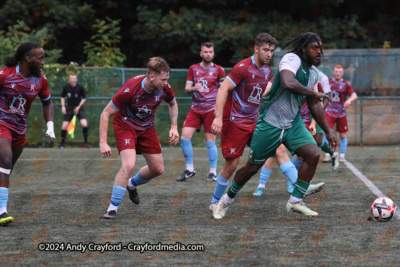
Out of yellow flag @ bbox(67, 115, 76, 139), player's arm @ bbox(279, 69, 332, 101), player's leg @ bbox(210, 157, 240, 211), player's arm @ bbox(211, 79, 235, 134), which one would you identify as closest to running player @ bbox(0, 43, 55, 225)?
player's arm @ bbox(211, 79, 235, 134)

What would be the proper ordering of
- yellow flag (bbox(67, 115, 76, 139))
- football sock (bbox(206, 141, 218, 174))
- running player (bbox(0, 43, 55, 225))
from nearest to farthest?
1. running player (bbox(0, 43, 55, 225))
2. football sock (bbox(206, 141, 218, 174))
3. yellow flag (bbox(67, 115, 76, 139))

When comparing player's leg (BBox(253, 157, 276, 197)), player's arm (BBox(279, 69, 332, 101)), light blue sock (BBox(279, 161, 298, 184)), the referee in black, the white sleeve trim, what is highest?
the white sleeve trim

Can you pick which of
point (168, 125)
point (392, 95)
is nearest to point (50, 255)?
point (168, 125)

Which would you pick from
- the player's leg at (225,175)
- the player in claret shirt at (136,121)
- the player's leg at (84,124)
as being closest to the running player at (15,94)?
the player in claret shirt at (136,121)

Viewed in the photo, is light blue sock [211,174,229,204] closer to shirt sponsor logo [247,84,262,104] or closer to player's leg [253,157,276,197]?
shirt sponsor logo [247,84,262,104]

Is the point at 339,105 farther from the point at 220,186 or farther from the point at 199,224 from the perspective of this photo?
the point at 199,224

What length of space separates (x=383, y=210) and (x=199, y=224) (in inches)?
76.7

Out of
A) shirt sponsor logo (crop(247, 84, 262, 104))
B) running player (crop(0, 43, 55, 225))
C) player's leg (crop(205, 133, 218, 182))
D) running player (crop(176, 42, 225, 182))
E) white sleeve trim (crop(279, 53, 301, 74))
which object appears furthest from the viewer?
running player (crop(176, 42, 225, 182))

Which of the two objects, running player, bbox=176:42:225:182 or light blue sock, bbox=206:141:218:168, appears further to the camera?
running player, bbox=176:42:225:182

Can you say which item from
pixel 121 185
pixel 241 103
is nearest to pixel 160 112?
pixel 241 103

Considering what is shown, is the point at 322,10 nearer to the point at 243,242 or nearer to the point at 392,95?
the point at 392,95

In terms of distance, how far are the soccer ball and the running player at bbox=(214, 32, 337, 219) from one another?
2.13 ft

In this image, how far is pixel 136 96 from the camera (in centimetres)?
727

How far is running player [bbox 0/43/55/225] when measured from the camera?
7.04 metres
